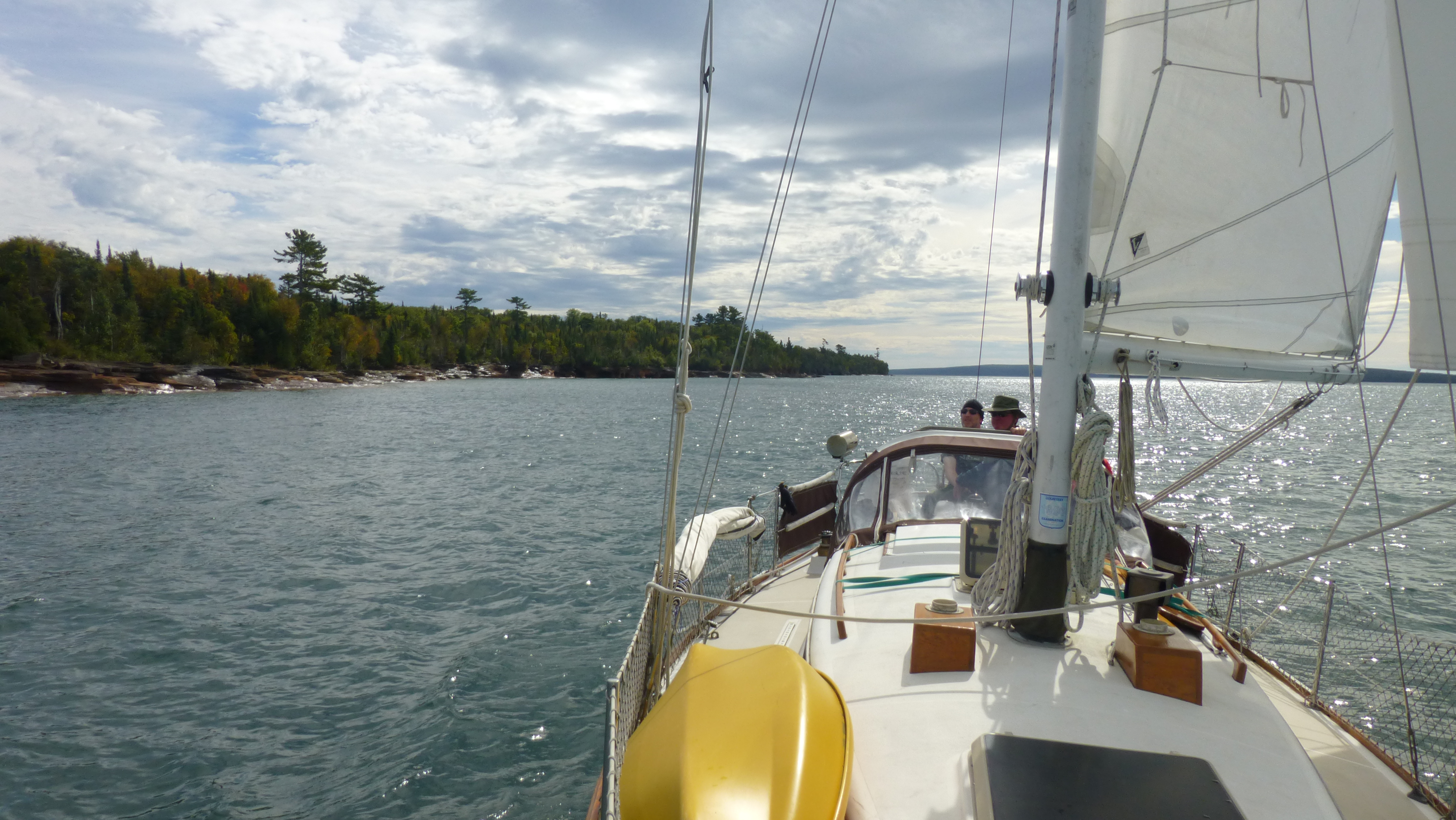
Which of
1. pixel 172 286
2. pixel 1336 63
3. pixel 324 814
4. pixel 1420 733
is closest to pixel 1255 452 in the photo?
pixel 1420 733

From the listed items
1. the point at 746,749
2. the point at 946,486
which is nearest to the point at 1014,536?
the point at 746,749

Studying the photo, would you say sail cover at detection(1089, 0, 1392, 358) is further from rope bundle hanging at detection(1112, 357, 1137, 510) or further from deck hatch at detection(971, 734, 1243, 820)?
deck hatch at detection(971, 734, 1243, 820)

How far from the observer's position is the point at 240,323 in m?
78.7

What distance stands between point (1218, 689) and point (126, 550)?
53.6 ft

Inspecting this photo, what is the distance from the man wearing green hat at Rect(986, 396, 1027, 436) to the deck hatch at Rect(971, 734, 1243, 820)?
5144 mm

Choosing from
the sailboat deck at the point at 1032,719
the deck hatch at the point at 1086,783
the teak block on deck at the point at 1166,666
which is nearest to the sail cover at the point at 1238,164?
the teak block on deck at the point at 1166,666

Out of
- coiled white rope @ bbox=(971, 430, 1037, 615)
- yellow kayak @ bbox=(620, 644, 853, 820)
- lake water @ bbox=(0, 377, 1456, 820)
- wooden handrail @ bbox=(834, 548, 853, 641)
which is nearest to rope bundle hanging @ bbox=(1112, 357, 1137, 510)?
coiled white rope @ bbox=(971, 430, 1037, 615)

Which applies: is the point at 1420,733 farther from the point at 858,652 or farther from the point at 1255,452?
the point at 1255,452

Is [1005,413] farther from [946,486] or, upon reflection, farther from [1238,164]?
[1238,164]

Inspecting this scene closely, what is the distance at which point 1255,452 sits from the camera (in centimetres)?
3428

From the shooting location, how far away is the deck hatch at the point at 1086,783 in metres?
2.33

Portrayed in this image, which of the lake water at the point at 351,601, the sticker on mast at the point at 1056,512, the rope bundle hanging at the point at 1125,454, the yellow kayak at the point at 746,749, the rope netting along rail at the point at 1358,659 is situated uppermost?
the rope bundle hanging at the point at 1125,454

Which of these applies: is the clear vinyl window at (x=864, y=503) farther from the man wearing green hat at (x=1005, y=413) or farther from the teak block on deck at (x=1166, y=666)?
the teak block on deck at (x=1166, y=666)

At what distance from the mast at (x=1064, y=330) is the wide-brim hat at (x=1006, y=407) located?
414cm
